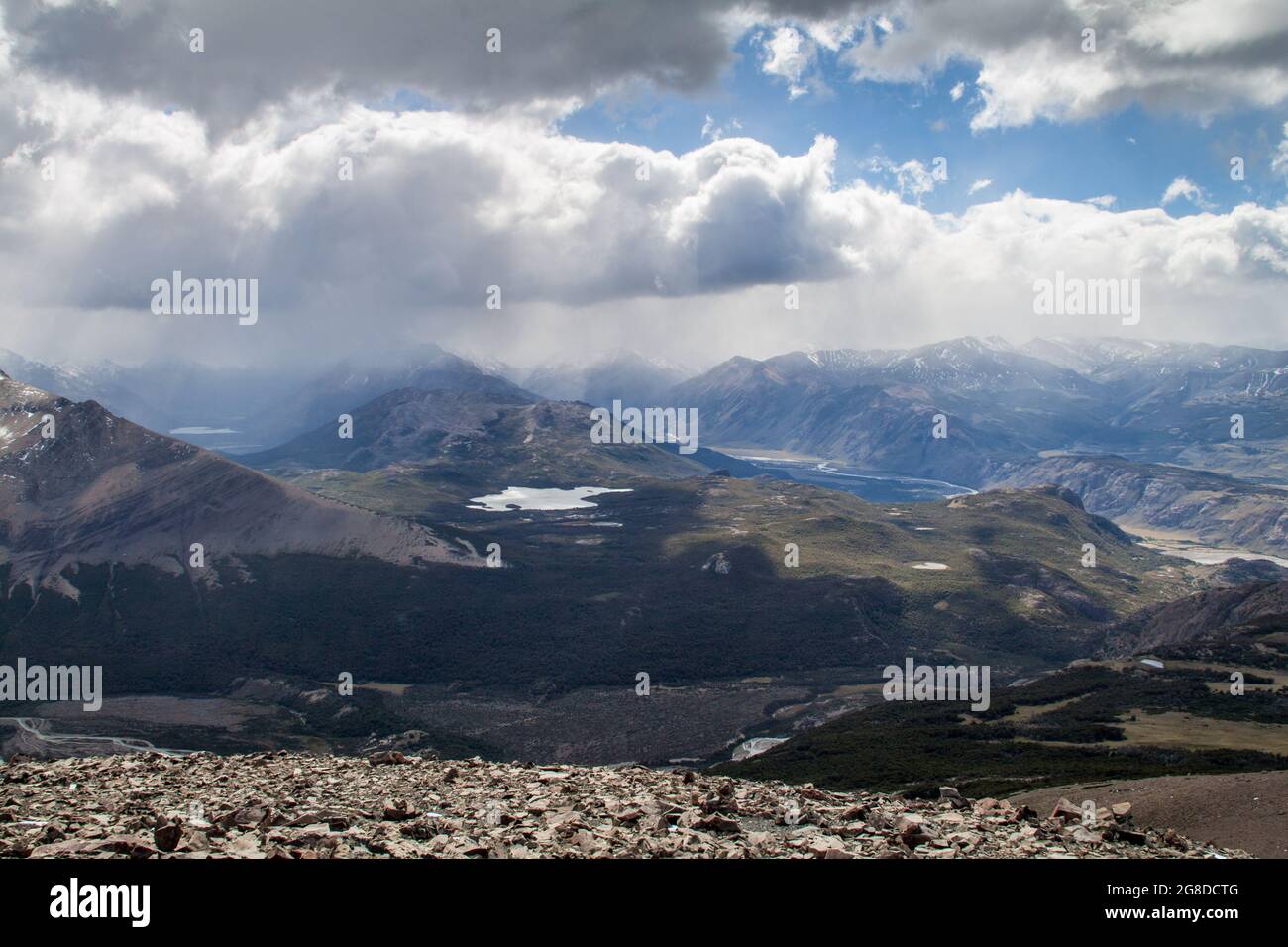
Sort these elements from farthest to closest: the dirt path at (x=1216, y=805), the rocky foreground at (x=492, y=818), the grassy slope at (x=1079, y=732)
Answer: the grassy slope at (x=1079, y=732) → the dirt path at (x=1216, y=805) → the rocky foreground at (x=492, y=818)

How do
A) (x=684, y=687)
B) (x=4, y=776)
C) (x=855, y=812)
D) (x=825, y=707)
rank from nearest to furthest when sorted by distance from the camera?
(x=855, y=812), (x=4, y=776), (x=825, y=707), (x=684, y=687)

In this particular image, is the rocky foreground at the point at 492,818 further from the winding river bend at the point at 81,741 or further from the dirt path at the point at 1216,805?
the winding river bend at the point at 81,741

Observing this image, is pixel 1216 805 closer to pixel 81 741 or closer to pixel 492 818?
pixel 492 818

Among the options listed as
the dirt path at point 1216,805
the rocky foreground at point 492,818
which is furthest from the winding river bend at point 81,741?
the dirt path at point 1216,805

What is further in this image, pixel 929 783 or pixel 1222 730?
pixel 1222 730

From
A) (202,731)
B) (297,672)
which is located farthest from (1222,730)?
(297,672)

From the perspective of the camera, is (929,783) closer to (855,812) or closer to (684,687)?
(855,812)

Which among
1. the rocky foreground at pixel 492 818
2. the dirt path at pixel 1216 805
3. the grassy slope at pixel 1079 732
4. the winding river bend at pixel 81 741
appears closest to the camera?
the rocky foreground at pixel 492 818
